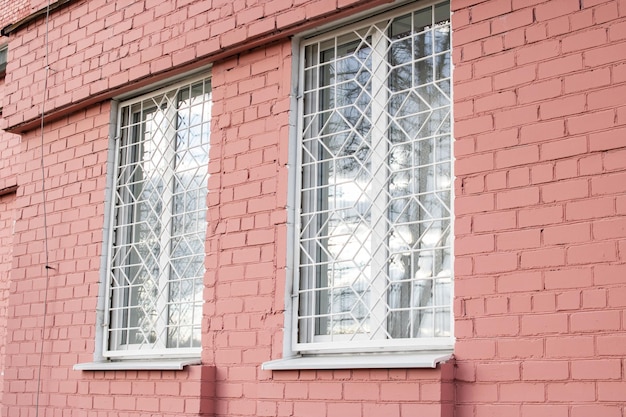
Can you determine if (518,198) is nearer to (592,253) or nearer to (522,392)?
(592,253)

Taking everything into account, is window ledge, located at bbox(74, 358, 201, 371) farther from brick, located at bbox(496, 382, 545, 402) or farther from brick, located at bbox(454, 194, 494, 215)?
brick, located at bbox(496, 382, 545, 402)

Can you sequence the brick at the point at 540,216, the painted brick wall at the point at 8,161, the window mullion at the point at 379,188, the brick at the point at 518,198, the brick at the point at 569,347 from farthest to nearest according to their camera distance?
the painted brick wall at the point at 8,161 → the window mullion at the point at 379,188 → the brick at the point at 518,198 → the brick at the point at 540,216 → the brick at the point at 569,347

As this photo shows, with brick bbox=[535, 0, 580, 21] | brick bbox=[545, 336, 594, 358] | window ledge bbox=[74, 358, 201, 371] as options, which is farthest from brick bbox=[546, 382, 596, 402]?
window ledge bbox=[74, 358, 201, 371]

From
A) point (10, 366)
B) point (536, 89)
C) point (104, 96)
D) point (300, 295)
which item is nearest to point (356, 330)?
point (300, 295)

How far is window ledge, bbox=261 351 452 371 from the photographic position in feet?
15.6

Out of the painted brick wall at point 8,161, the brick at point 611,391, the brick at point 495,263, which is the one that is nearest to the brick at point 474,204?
the brick at point 495,263

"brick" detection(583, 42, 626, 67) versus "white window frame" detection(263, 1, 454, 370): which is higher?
"brick" detection(583, 42, 626, 67)

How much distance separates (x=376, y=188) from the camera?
18.0 feet

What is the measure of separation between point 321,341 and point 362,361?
526 millimetres

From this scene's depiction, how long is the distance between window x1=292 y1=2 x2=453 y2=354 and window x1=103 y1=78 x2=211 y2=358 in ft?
3.12

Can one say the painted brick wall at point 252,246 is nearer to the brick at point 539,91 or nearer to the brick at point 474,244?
the brick at point 474,244

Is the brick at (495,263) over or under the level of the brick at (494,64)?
under

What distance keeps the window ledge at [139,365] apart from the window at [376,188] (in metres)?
0.84

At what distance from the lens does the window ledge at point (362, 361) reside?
476 cm
